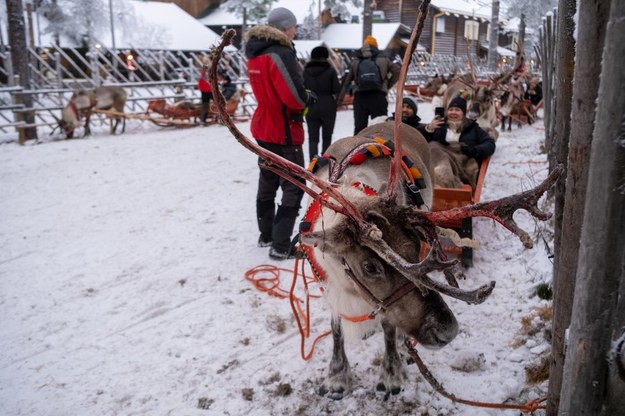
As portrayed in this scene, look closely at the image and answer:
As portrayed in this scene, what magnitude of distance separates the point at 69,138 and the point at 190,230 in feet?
23.6

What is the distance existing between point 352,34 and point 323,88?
30.2 metres

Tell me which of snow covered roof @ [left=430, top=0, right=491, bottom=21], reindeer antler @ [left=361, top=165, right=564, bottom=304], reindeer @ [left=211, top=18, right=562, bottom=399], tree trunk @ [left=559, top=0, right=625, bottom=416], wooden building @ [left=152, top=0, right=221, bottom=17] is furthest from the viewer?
wooden building @ [left=152, top=0, right=221, bottom=17]

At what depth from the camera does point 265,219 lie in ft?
15.5

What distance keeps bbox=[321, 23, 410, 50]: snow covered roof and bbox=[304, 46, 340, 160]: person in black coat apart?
24.6 metres

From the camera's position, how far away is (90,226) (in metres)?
5.31

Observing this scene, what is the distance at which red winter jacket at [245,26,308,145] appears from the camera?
13.8ft

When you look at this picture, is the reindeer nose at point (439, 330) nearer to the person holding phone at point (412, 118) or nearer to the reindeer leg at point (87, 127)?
the person holding phone at point (412, 118)

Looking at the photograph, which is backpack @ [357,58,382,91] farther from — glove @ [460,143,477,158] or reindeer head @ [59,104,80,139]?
reindeer head @ [59,104,80,139]

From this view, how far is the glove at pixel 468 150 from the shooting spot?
5.53 meters

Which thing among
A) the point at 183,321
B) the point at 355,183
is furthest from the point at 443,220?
the point at 183,321

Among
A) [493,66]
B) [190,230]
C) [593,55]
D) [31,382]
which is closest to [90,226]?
[190,230]

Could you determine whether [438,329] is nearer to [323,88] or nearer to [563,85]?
[563,85]

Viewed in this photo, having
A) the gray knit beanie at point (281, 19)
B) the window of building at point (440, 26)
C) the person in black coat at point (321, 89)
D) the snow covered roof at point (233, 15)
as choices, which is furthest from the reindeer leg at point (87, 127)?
the snow covered roof at point (233, 15)

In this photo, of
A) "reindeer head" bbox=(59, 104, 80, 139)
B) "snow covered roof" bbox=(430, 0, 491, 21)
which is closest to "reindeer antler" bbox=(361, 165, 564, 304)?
"snow covered roof" bbox=(430, 0, 491, 21)
